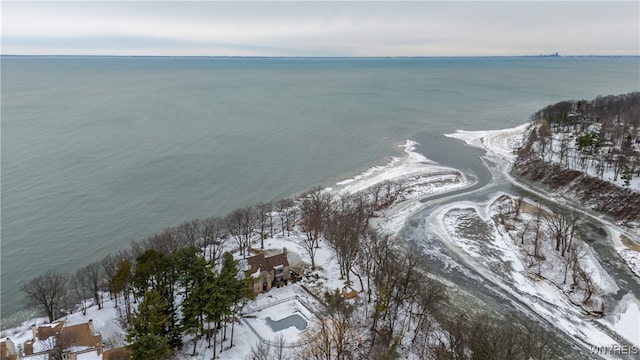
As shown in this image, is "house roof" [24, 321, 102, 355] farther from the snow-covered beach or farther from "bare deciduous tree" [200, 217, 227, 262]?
"bare deciduous tree" [200, 217, 227, 262]

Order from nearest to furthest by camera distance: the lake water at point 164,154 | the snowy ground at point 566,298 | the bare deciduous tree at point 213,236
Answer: the snowy ground at point 566,298 → the bare deciduous tree at point 213,236 → the lake water at point 164,154

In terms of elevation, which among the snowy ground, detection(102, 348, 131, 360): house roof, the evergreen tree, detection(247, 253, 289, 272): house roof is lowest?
the snowy ground

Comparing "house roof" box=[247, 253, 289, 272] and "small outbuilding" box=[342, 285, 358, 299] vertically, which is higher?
"house roof" box=[247, 253, 289, 272]

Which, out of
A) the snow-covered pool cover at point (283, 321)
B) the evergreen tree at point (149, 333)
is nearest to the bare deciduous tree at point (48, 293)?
the evergreen tree at point (149, 333)

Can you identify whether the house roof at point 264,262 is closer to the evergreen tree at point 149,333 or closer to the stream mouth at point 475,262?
the evergreen tree at point 149,333

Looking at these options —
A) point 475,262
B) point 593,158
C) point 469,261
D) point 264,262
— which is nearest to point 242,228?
point 264,262

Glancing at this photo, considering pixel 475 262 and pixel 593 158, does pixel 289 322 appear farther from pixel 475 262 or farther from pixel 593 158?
pixel 593 158

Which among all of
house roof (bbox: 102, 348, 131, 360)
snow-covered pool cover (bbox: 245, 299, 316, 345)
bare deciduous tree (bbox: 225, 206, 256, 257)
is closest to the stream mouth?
snow-covered pool cover (bbox: 245, 299, 316, 345)

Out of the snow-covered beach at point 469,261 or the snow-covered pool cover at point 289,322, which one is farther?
the snow-covered beach at point 469,261

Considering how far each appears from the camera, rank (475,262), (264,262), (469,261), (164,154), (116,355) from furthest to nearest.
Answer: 1. (164,154)
2. (469,261)
3. (475,262)
4. (264,262)
5. (116,355)
